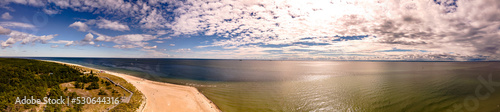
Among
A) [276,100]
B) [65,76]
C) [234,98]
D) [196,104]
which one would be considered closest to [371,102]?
[276,100]

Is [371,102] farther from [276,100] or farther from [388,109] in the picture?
[276,100]

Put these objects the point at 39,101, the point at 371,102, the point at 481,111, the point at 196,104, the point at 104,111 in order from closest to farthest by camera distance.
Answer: the point at 39,101
the point at 104,111
the point at 481,111
the point at 196,104
the point at 371,102

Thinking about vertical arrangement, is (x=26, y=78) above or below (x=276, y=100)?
above

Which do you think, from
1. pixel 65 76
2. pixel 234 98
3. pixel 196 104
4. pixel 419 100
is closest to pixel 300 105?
pixel 234 98

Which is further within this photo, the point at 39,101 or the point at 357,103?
the point at 357,103

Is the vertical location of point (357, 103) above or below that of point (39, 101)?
below

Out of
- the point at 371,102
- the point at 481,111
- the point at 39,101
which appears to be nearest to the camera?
the point at 39,101

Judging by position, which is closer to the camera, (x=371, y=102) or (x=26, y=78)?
(x=26, y=78)

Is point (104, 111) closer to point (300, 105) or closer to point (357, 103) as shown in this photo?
point (300, 105)

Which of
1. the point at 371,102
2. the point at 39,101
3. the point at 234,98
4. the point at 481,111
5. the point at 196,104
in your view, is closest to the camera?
the point at 39,101

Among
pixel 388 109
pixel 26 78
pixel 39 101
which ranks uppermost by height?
pixel 26 78
